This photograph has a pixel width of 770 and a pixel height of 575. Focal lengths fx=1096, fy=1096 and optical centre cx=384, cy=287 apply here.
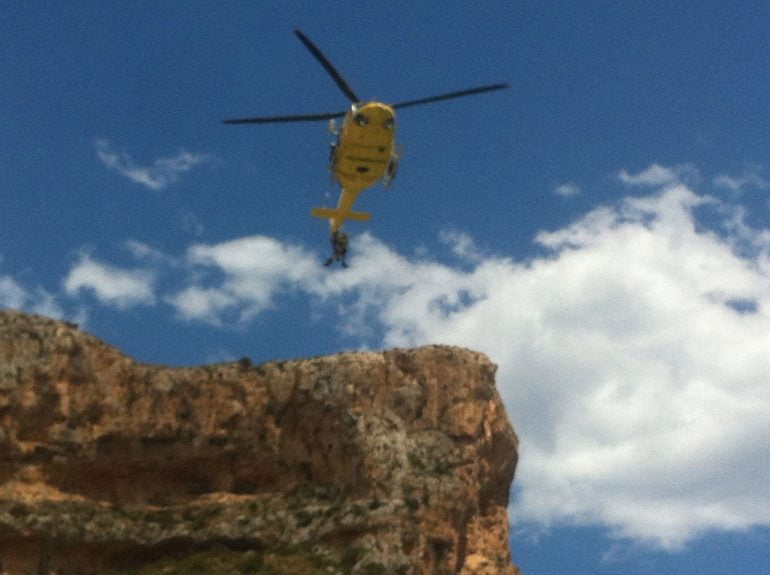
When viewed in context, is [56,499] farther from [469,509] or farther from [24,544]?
[469,509]

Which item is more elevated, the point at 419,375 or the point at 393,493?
the point at 419,375

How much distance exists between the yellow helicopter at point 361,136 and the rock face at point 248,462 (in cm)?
2360

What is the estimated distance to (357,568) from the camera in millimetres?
60438

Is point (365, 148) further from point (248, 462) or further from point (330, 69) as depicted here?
point (248, 462)

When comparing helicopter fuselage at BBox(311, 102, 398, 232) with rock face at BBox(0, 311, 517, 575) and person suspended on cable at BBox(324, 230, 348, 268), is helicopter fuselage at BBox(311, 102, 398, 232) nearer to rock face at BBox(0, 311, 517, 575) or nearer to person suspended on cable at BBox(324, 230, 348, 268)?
person suspended on cable at BBox(324, 230, 348, 268)

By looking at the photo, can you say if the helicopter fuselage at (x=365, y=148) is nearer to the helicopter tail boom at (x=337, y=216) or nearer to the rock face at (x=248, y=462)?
the helicopter tail boom at (x=337, y=216)

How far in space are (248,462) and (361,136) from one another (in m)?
32.1

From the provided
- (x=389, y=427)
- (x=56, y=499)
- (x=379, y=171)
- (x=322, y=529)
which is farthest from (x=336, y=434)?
(x=379, y=171)

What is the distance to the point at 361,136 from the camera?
45750 mm

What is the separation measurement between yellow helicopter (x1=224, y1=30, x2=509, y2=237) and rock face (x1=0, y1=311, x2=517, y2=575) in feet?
77.4

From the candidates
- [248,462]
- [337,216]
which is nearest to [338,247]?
[337,216]

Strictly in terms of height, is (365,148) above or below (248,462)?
above

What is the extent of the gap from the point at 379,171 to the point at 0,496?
31158 millimetres

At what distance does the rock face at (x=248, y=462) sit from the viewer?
2463 inches
